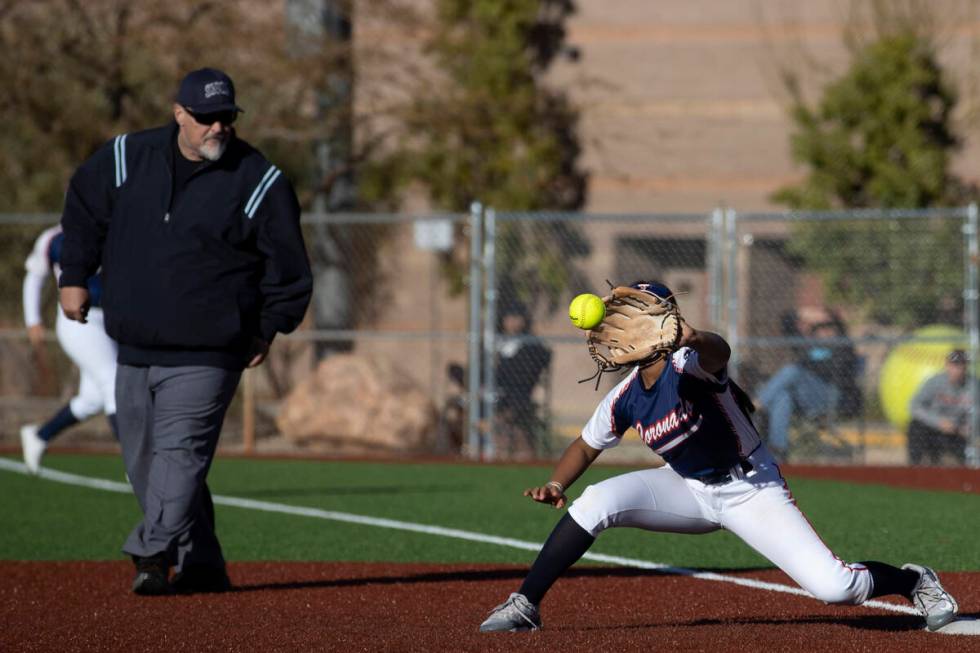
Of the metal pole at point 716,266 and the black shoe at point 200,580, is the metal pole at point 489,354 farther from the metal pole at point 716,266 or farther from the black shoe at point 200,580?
the black shoe at point 200,580

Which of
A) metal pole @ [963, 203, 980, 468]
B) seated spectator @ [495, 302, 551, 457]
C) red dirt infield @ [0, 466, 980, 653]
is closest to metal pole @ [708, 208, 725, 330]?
seated spectator @ [495, 302, 551, 457]

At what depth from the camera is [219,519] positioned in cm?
1066

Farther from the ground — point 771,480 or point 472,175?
point 472,175

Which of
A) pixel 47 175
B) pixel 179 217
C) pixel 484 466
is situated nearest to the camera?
pixel 179 217

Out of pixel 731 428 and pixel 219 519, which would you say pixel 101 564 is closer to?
pixel 219 519

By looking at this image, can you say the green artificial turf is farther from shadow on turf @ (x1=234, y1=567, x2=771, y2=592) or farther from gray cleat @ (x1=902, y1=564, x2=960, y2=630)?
gray cleat @ (x1=902, y1=564, x2=960, y2=630)

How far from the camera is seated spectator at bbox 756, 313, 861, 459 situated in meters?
15.7

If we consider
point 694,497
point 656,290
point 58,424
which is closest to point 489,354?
point 58,424

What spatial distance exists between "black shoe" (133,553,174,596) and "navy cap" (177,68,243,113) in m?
1.96

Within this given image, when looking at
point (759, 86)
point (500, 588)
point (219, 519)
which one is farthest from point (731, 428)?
point (759, 86)

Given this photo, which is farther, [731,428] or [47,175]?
[47,175]

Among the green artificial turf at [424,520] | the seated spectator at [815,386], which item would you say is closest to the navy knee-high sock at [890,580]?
the green artificial turf at [424,520]

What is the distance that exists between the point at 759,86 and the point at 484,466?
1077cm

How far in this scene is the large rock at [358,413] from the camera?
17.5 m
